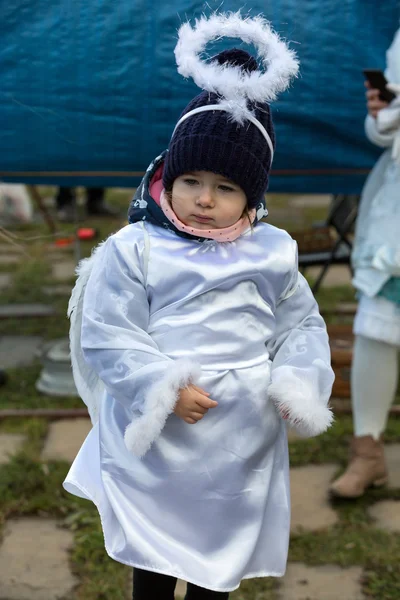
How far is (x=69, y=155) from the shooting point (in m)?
2.97

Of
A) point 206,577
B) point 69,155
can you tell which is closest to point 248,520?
point 206,577

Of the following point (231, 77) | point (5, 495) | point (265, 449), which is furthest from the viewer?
point (5, 495)

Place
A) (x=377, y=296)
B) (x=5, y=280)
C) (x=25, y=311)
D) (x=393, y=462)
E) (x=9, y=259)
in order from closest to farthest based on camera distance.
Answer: (x=377, y=296)
(x=393, y=462)
(x=25, y=311)
(x=5, y=280)
(x=9, y=259)

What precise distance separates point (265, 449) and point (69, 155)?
62.7 inches

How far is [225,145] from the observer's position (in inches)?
63.4

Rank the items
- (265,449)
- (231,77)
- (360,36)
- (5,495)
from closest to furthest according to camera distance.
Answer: (231,77) → (265,449) → (5,495) → (360,36)

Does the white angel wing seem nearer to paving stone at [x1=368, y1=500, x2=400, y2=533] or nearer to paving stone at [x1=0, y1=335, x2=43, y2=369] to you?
paving stone at [x1=368, y1=500, x2=400, y2=533]

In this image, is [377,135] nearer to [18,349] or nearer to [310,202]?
[18,349]

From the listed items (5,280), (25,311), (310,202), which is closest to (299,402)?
(25,311)

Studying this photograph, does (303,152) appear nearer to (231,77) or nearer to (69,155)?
(69,155)

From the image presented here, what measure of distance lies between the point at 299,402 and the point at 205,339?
0.22m

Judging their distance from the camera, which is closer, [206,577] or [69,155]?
[206,577]

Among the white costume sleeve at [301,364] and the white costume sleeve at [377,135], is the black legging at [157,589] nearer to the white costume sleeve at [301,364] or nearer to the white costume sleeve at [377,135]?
the white costume sleeve at [301,364]

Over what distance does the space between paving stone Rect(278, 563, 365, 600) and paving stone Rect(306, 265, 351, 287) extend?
3267 mm
